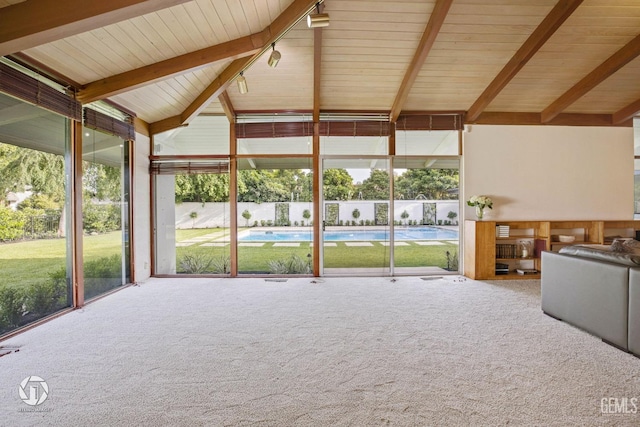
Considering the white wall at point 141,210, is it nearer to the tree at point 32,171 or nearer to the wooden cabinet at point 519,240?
the tree at point 32,171

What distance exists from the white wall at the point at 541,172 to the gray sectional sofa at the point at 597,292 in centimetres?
235

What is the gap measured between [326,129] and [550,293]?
3871mm

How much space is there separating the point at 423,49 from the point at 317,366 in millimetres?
3838

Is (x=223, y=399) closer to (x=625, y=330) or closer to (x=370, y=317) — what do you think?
(x=370, y=317)

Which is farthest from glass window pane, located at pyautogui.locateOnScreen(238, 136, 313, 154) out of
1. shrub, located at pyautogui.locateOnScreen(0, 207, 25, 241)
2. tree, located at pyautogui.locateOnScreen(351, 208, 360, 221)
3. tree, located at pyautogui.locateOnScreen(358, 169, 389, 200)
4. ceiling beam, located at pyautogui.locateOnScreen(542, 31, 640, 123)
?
ceiling beam, located at pyautogui.locateOnScreen(542, 31, 640, 123)

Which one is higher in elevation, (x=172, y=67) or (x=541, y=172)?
(x=172, y=67)

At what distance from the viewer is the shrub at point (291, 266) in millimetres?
5629

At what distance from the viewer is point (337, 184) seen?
573 centimetres

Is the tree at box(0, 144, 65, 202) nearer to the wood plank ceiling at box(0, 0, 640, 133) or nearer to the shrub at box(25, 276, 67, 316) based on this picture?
the wood plank ceiling at box(0, 0, 640, 133)

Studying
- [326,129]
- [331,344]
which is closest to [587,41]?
[326,129]

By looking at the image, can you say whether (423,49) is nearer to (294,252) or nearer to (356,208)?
(356,208)

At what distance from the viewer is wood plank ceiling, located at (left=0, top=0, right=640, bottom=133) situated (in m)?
3.08

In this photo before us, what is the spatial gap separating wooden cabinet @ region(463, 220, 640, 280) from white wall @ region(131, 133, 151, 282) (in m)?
5.48

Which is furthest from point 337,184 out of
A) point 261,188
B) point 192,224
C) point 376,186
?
point 192,224
